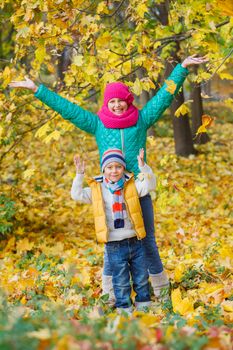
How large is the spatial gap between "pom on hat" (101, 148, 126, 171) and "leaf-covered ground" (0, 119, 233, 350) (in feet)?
1.36

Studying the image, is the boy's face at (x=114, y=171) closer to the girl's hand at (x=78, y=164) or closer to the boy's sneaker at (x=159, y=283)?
the girl's hand at (x=78, y=164)

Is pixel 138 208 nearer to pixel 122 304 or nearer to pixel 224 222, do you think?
pixel 122 304

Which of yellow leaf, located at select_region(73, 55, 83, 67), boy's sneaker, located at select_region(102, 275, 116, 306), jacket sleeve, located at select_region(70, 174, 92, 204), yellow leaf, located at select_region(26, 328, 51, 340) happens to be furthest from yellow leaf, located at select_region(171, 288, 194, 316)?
yellow leaf, located at select_region(73, 55, 83, 67)

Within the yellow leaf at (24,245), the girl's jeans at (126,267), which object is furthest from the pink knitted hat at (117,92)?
the yellow leaf at (24,245)

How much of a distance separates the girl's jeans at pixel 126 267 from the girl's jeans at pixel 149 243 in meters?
0.16

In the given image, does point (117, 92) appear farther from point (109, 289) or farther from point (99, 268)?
point (99, 268)

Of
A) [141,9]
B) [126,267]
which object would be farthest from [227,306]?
[141,9]

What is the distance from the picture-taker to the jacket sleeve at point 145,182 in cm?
363

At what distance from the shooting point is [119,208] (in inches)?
146

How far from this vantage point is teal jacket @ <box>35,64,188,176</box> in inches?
150

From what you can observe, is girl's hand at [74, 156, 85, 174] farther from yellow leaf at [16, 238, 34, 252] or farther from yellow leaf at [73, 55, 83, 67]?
yellow leaf at [16, 238, 34, 252]

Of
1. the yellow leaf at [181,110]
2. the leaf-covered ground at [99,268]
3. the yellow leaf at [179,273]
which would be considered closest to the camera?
the leaf-covered ground at [99,268]

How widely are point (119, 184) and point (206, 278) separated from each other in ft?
4.76

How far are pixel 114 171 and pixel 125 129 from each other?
1.22 ft
